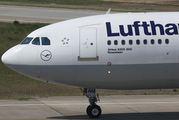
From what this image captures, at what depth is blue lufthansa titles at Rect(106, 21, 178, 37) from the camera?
54.8ft

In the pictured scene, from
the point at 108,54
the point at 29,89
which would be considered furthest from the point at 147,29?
the point at 29,89

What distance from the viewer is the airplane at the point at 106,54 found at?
54.5ft

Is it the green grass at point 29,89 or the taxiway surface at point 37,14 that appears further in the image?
the taxiway surface at point 37,14

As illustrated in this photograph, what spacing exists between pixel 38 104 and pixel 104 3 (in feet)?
166

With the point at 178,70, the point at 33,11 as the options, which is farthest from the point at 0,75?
the point at 33,11

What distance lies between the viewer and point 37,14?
52.9 meters

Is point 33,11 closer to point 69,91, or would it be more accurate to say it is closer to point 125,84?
point 69,91

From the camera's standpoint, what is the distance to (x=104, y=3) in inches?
2763

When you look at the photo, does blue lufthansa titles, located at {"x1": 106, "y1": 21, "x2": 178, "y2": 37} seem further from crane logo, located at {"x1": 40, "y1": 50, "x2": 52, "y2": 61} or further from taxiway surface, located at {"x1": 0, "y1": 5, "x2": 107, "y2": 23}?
taxiway surface, located at {"x1": 0, "y1": 5, "x2": 107, "y2": 23}

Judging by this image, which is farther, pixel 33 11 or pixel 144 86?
pixel 33 11

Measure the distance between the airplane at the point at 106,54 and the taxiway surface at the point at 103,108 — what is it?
2679 mm

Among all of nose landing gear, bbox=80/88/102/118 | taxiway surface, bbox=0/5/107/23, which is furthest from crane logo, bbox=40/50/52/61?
taxiway surface, bbox=0/5/107/23

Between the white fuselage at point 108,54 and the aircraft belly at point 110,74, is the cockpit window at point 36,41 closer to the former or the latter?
the white fuselage at point 108,54

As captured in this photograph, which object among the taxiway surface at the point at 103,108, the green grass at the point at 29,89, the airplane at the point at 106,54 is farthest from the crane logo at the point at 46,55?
the green grass at the point at 29,89
